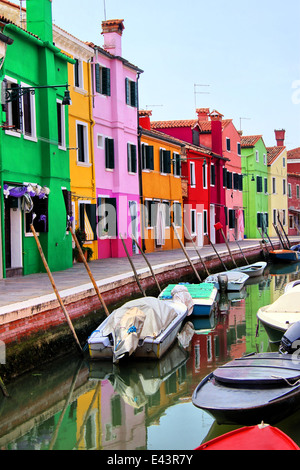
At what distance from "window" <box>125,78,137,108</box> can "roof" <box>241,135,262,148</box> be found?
62.1 ft

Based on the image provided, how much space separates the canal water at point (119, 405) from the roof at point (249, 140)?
2994cm

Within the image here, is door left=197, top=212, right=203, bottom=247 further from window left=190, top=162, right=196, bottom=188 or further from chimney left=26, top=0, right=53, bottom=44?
chimney left=26, top=0, right=53, bottom=44

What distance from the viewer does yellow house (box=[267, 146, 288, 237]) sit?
45906mm

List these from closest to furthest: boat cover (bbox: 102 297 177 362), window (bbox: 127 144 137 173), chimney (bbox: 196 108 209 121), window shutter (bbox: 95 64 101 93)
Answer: boat cover (bbox: 102 297 177 362) → window shutter (bbox: 95 64 101 93) → window (bbox: 127 144 137 173) → chimney (bbox: 196 108 209 121)

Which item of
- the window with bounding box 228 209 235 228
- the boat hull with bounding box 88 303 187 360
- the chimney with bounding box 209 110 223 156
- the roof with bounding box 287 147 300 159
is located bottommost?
the boat hull with bounding box 88 303 187 360

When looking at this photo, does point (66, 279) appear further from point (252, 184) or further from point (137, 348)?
point (252, 184)

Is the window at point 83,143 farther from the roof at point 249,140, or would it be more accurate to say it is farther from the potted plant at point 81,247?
the roof at point 249,140

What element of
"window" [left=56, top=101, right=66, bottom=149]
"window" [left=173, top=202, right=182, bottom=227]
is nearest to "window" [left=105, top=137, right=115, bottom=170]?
"window" [left=56, top=101, right=66, bottom=149]

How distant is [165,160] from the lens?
27.1 meters

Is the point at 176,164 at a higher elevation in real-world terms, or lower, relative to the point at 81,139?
lower

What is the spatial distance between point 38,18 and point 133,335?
9.84m

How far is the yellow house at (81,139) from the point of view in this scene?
19.1 meters

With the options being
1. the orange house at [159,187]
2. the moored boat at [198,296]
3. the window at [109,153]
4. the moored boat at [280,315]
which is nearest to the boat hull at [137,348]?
the moored boat at [280,315]

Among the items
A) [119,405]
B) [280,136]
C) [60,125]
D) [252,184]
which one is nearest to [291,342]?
[119,405]
